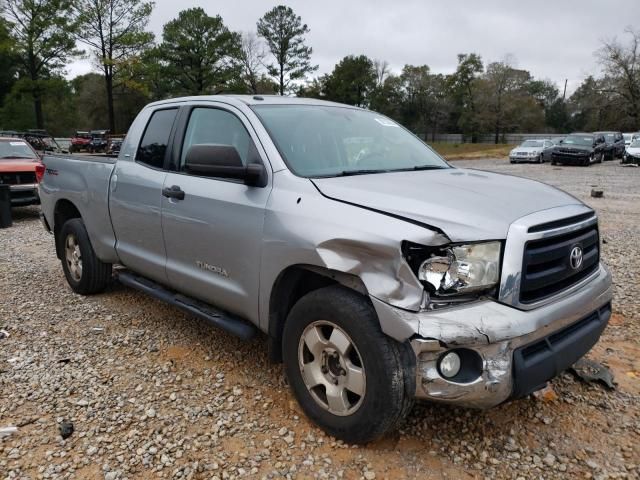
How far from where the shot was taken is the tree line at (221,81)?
34.8 meters

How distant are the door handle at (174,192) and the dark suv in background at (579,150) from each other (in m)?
26.5

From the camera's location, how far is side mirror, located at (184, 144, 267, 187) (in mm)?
2959

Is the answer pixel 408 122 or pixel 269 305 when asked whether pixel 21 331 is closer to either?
pixel 269 305

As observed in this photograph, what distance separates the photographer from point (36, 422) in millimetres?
3010

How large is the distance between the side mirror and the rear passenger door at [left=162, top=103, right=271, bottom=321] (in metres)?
0.06

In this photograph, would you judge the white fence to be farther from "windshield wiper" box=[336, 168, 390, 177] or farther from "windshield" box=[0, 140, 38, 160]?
"windshield wiper" box=[336, 168, 390, 177]

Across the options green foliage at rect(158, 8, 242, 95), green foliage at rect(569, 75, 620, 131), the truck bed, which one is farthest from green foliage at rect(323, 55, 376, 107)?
the truck bed

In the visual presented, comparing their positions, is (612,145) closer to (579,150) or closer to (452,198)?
(579,150)

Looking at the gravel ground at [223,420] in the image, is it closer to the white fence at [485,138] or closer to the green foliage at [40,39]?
the green foliage at [40,39]

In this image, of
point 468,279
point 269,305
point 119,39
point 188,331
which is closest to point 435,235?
point 468,279

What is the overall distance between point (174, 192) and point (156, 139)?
0.75m

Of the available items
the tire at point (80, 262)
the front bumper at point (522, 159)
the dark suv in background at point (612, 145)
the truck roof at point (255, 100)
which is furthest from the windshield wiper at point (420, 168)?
the dark suv in background at point (612, 145)

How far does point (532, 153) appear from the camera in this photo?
28219mm

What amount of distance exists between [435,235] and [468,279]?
0.86ft
